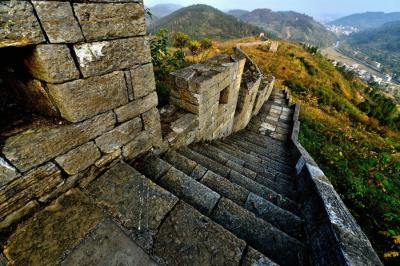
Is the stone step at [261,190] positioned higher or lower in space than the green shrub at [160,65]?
lower

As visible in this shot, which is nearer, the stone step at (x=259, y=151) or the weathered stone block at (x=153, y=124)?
the weathered stone block at (x=153, y=124)

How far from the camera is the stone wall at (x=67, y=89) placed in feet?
4.65

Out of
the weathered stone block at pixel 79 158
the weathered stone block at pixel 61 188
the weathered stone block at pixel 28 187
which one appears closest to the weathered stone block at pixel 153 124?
the weathered stone block at pixel 79 158

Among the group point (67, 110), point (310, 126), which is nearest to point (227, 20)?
point (310, 126)

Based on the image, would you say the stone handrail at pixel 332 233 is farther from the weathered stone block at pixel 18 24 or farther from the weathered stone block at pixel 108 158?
the weathered stone block at pixel 18 24

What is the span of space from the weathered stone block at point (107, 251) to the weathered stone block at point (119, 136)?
2.77ft

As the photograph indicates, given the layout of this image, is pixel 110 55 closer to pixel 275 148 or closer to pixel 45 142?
pixel 45 142

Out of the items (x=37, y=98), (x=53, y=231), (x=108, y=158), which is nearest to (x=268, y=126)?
(x=108, y=158)

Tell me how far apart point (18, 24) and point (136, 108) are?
1.23m

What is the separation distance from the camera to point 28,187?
1.62 meters

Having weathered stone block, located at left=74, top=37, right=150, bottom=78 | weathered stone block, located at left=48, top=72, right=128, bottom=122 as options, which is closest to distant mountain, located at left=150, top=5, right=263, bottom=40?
weathered stone block, located at left=74, top=37, right=150, bottom=78

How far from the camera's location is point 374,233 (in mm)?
3416

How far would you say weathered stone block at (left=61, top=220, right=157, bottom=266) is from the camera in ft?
4.78

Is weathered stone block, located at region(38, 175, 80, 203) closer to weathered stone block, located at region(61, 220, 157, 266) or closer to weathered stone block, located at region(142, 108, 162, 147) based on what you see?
weathered stone block, located at region(61, 220, 157, 266)
